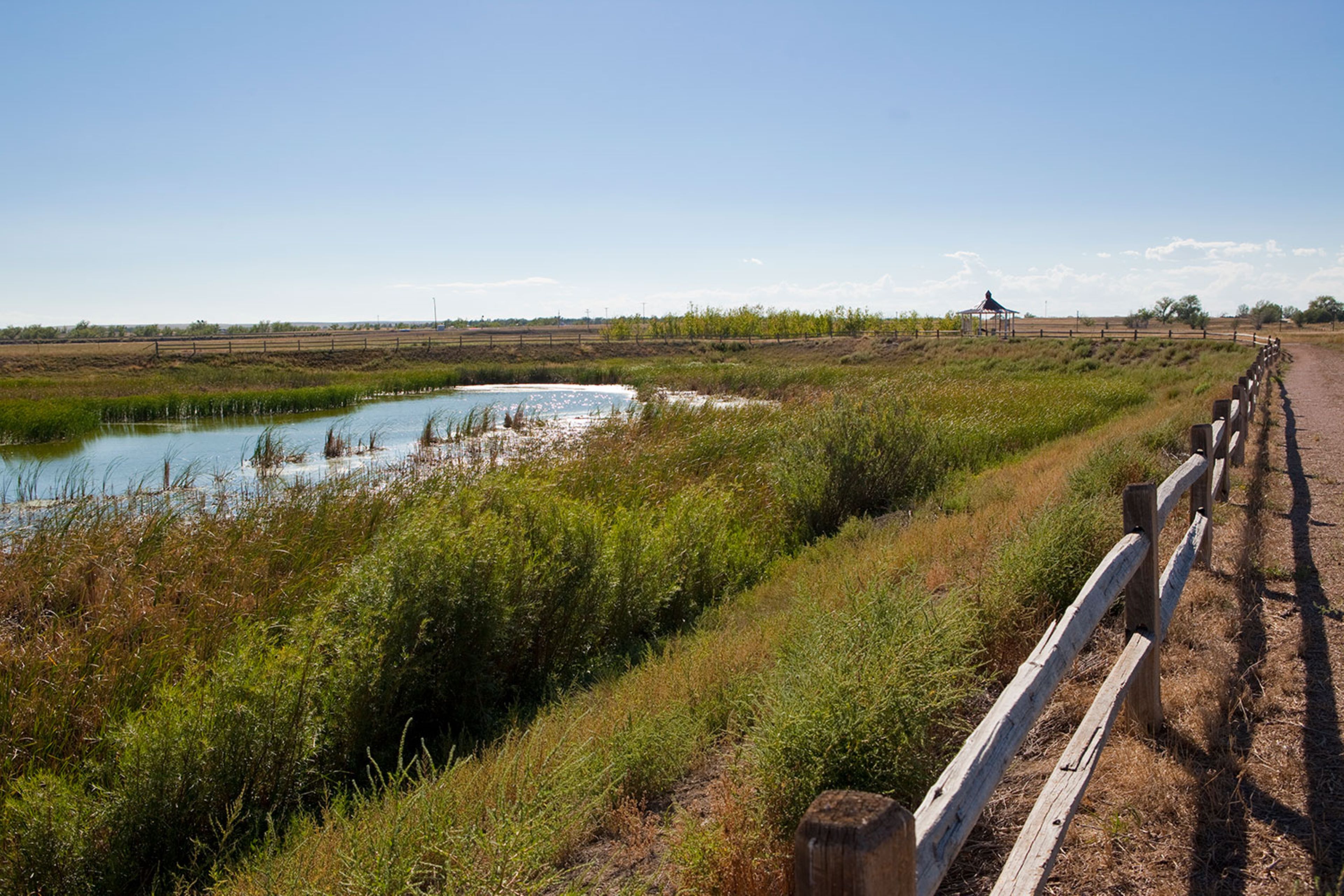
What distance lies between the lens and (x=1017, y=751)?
296 centimetres

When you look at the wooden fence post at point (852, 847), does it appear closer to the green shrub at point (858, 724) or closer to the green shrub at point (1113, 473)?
the green shrub at point (858, 724)

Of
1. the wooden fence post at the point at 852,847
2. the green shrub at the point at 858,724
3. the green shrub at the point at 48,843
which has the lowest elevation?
the green shrub at the point at 48,843

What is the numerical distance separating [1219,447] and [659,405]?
14.1 m

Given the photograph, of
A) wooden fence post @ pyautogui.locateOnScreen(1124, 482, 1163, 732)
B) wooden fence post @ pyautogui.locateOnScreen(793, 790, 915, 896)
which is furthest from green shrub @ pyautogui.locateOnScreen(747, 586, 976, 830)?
wooden fence post @ pyautogui.locateOnScreen(793, 790, 915, 896)

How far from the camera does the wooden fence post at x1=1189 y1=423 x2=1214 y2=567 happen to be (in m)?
5.98

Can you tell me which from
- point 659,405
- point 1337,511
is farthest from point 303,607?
point 659,405

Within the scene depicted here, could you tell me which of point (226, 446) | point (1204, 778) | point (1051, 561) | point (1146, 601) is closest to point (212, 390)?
point (226, 446)

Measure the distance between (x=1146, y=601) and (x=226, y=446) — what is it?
22.8 metres

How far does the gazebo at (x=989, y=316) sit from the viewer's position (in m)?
62.2

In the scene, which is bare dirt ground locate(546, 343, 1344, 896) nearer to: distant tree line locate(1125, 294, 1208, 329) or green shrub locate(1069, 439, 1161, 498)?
green shrub locate(1069, 439, 1161, 498)

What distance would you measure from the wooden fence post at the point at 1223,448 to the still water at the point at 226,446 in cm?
1256

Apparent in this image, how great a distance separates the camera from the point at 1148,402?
21750 millimetres

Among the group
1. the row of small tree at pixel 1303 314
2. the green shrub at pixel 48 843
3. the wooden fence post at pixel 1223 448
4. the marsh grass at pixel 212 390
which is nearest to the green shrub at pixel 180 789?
the green shrub at pixel 48 843

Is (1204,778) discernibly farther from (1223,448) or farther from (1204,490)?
(1223,448)
